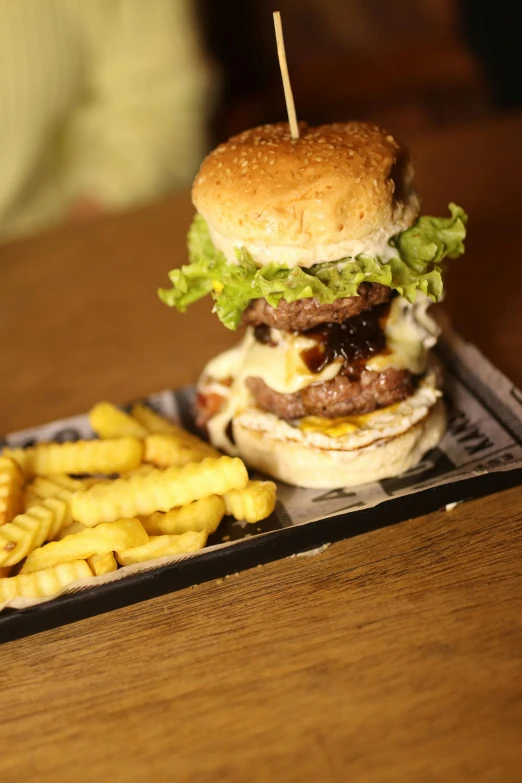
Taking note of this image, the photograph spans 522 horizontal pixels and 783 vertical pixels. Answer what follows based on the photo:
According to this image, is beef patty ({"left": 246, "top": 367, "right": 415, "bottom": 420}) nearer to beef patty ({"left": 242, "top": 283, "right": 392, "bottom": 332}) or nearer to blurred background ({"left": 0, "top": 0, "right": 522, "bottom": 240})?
beef patty ({"left": 242, "top": 283, "right": 392, "bottom": 332})

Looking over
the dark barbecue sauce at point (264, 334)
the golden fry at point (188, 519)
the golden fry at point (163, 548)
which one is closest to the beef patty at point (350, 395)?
the dark barbecue sauce at point (264, 334)

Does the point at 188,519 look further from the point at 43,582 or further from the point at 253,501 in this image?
the point at 43,582

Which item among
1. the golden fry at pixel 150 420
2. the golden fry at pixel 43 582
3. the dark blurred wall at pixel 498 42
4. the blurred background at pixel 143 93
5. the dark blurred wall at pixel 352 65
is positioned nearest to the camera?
the golden fry at pixel 43 582

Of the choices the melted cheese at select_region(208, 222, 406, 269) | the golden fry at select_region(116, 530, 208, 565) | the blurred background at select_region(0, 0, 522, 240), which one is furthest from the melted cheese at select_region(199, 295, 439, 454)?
the blurred background at select_region(0, 0, 522, 240)

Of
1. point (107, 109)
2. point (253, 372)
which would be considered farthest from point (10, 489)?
point (107, 109)

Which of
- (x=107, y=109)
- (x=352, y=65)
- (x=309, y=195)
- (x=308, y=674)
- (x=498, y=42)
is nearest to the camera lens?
(x=308, y=674)

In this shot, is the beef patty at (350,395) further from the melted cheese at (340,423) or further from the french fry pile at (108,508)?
the french fry pile at (108,508)
